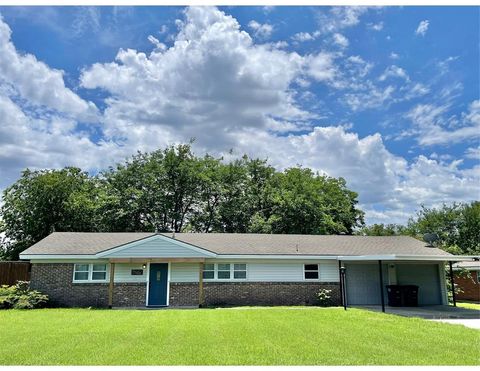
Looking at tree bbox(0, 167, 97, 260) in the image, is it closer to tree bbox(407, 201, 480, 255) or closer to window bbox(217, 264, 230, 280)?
window bbox(217, 264, 230, 280)

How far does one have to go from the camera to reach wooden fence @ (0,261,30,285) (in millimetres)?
19438

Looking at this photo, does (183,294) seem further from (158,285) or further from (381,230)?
(381,230)

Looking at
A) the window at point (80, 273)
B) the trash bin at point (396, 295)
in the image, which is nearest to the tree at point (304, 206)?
the trash bin at point (396, 295)

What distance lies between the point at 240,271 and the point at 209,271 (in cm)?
146

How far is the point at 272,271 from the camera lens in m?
18.7

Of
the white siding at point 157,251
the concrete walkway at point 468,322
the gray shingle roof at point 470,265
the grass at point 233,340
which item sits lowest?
the concrete walkway at point 468,322

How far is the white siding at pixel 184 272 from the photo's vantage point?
18016 millimetres

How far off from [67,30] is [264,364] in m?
10.8

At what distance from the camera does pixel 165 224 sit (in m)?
35.1

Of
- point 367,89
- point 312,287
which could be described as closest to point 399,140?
point 367,89

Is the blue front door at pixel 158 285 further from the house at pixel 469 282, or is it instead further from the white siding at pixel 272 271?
the house at pixel 469 282

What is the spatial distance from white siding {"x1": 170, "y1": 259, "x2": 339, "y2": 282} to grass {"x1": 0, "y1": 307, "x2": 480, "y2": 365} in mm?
4157

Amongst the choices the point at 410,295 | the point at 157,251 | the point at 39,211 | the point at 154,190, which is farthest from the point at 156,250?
the point at 39,211

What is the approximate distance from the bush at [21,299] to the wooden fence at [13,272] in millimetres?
2362
